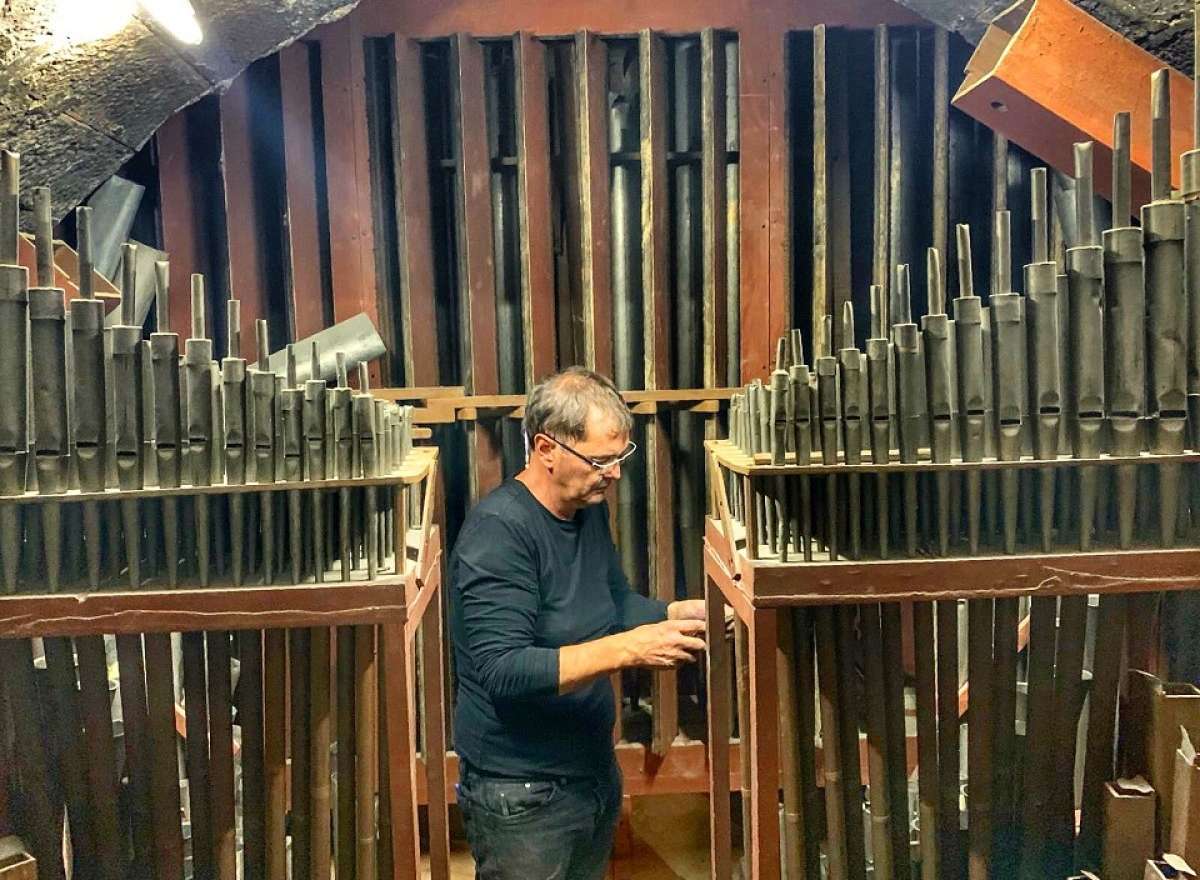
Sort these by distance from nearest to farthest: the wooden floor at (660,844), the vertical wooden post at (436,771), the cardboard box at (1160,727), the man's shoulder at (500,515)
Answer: the cardboard box at (1160,727), the man's shoulder at (500,515), the vertical wooden post at (436,771), the wooden floor at (660,844)

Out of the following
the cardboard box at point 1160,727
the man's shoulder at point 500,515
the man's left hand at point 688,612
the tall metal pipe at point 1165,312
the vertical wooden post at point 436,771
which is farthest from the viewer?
the man's left hand at point 688,612

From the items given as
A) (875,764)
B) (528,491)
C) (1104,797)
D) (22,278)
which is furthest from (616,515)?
(22,278)

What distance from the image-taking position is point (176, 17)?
8.17 ft

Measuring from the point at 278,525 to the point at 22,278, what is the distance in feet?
2.07

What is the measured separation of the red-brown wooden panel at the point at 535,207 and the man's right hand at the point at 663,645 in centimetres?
156

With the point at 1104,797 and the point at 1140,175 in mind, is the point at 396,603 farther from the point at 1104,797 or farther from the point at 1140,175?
the point at 1140,175

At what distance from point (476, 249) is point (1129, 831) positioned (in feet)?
8.50

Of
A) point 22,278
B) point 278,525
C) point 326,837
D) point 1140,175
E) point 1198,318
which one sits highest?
point 1140,175

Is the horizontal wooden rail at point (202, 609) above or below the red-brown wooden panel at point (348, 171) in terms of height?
below

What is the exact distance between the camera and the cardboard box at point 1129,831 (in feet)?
5.58

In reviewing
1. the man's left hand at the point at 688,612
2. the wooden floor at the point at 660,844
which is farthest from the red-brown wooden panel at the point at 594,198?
the wooden floor at the point at 660,844

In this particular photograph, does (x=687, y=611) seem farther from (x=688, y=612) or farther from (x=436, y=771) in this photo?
(x=436, y=771)

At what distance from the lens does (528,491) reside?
80.4 inches

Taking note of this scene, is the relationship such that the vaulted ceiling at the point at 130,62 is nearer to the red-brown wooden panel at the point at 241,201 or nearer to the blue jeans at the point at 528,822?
the red-brown wooden panel at the point at 241,201
